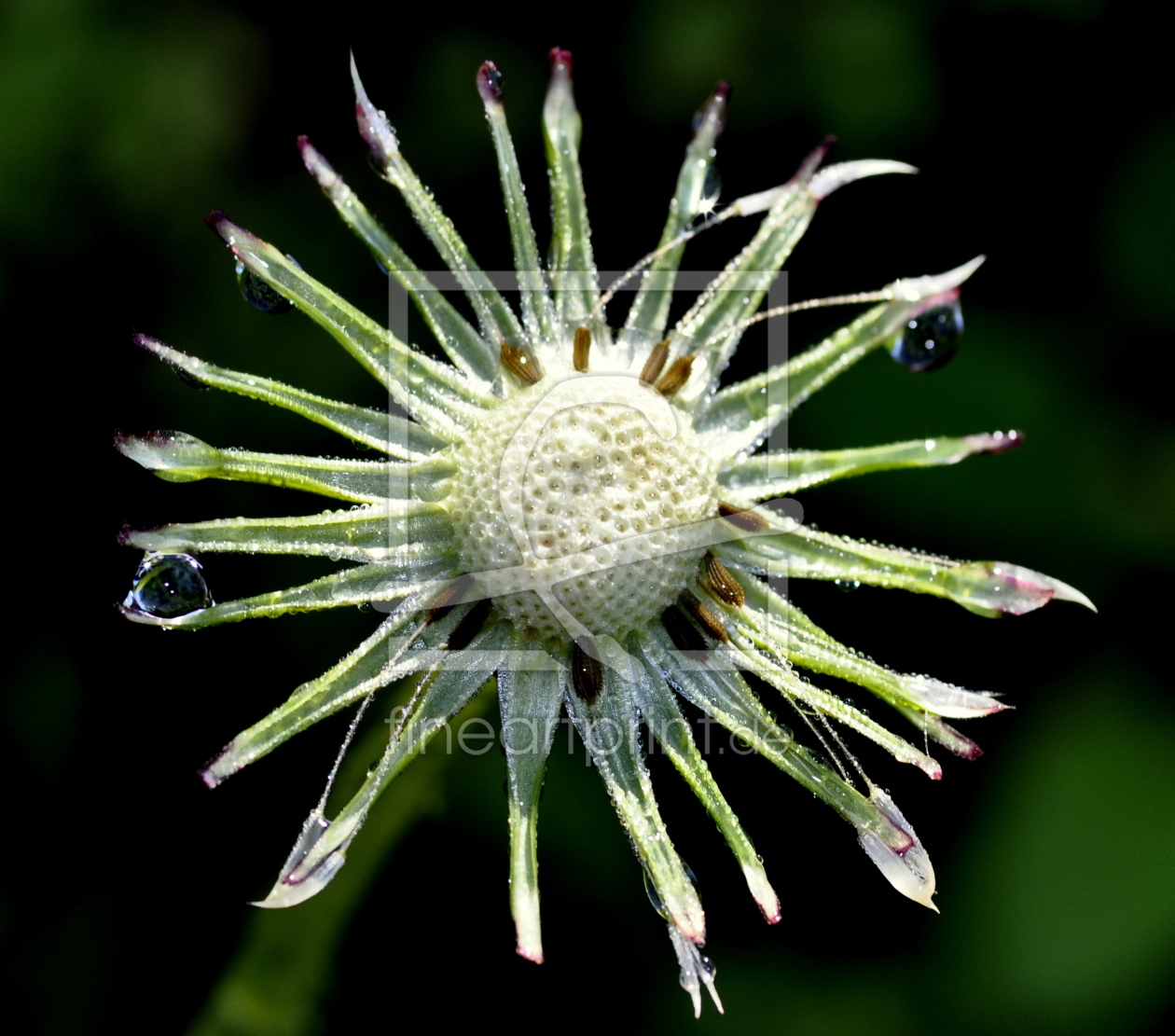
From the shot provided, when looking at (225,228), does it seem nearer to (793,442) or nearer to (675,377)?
(675,377)

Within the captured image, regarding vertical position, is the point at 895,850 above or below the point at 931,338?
below

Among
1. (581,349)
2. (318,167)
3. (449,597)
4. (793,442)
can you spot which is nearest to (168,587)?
(449,597)

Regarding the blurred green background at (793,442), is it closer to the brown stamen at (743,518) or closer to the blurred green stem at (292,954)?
the blurred green stem at (292,954)

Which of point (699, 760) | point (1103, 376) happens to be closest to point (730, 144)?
point (1103, 376)

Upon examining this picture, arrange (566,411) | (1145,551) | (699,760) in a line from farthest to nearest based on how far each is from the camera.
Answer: (1145,551) < (566,411) < (699,760)

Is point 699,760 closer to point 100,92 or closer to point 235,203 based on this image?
point 235,203
